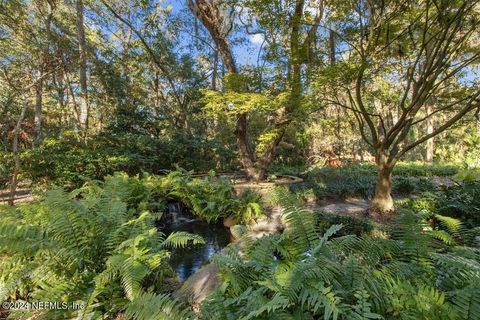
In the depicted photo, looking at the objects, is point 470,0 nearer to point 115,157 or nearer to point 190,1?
point 190,1

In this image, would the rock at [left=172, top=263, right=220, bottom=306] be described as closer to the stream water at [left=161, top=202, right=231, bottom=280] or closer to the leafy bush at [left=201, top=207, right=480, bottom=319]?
the leafy bush at [left=201, top=207, right=480, bottom=319]

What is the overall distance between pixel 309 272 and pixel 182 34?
13140 mm

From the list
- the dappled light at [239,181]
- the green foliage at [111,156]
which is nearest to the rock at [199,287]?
the dappled light at [239,181]

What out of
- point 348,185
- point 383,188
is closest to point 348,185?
point 348,185

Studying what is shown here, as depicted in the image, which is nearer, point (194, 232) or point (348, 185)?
point (194, 232)

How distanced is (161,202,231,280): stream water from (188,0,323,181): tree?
2231 mm

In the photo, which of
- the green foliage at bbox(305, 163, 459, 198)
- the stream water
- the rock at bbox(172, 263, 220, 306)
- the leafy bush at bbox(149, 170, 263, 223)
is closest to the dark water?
the stream water

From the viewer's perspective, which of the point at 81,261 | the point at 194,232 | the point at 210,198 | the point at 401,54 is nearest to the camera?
the point at 81,261

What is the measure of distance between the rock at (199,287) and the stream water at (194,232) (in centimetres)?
101

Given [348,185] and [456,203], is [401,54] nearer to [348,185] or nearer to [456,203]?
[456,203]

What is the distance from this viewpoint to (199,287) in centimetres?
259

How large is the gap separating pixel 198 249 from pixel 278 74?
14.2 ft

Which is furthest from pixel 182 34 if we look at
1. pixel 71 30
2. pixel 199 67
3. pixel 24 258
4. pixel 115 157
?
pixel 24 258

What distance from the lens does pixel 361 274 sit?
1.63 meters
